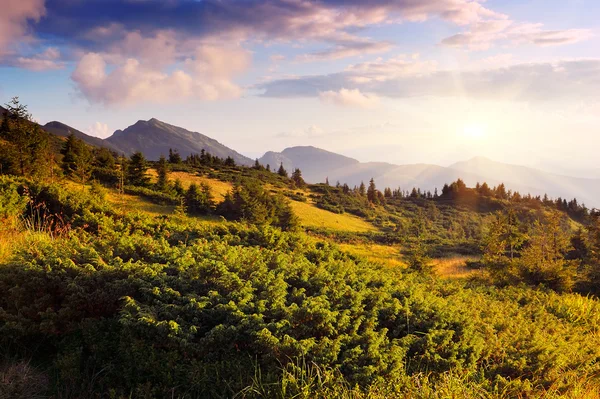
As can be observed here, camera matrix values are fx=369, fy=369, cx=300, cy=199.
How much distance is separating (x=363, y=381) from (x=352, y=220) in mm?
50300

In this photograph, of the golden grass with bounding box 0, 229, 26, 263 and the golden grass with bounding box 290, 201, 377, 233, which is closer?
the golden grass with bounding box 0, 229, 26, 263

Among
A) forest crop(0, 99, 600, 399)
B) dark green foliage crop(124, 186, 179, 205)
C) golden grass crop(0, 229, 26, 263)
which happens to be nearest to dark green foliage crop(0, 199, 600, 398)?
forest crop(0, 99, 600, 399)

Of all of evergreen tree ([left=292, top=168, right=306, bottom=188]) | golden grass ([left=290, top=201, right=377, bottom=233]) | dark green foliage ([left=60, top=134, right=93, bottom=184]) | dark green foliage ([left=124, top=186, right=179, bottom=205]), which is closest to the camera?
dark green foliage ([left=124, top=186, right=179, bottom=205])

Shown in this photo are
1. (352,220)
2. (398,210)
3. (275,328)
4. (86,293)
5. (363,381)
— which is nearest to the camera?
(363,381)

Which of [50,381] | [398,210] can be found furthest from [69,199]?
[398,210]

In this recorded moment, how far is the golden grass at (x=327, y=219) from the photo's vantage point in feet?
147

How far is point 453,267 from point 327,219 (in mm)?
20906

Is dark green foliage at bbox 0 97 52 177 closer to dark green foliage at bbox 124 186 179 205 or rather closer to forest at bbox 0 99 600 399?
dark green foliage at bbox 124 186 179 205

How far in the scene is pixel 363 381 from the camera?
12.1 feet

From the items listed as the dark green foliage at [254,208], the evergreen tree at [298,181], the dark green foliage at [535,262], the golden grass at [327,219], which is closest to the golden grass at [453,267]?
the dark green foliage at [535,262]

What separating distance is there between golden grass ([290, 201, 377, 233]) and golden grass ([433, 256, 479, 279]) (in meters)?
13.9

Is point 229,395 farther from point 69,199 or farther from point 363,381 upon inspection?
point 69,199

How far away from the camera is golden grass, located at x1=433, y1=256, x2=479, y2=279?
87.3 feet

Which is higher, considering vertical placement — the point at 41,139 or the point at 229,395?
the point at 41,139
